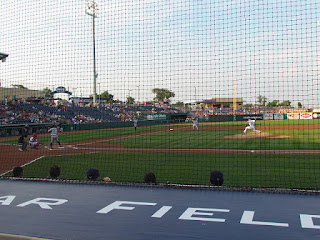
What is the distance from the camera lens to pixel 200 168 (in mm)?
10359

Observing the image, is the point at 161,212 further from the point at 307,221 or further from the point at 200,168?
the point at 200,168

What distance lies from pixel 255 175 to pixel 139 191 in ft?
14.3

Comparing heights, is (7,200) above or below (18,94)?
below

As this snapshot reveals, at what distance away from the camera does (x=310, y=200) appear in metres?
5.50

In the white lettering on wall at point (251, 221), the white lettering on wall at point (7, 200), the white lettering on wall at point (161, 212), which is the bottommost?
the white lettering on wall at point (7, 200)

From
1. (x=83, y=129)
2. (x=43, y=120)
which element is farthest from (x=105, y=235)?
(x=83, y=129)

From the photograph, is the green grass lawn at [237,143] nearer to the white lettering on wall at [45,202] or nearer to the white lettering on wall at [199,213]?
the white lettering on wall at [199,213]

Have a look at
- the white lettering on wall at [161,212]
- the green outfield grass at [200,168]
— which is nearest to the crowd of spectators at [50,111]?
the green outfield grass at [200,168]

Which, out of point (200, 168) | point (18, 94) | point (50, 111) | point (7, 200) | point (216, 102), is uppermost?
point (18, 94)

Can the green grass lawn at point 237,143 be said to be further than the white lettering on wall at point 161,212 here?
Yes

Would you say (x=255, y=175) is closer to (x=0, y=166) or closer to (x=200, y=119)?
(x=0, y=166)

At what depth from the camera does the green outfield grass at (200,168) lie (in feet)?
27.5

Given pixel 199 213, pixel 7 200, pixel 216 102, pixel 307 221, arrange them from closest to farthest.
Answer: pixel 307 221 < pixel 199 213 < pixel 7 200 < pixel 216 102

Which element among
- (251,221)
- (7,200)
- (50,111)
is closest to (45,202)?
(7,200)
